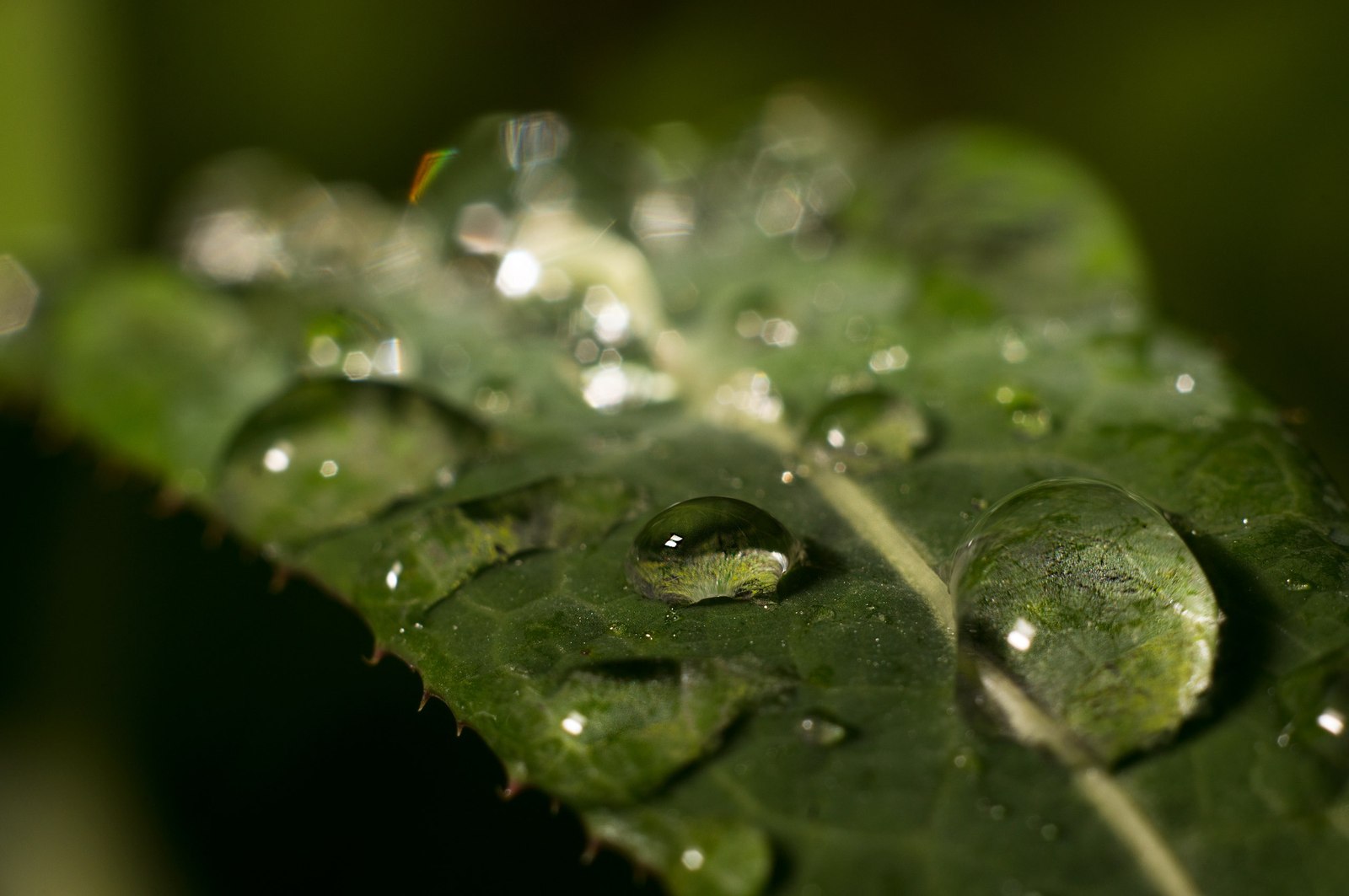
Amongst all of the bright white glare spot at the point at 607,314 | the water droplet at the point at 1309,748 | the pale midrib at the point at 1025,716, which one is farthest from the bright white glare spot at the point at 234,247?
the water droplet at the point at 1309,748

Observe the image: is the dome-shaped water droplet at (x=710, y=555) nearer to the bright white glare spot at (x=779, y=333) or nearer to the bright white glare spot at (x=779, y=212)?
the bright white glare spot at (x=779, y=333)

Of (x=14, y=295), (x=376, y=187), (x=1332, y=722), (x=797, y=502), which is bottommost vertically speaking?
(x=376, y=187)

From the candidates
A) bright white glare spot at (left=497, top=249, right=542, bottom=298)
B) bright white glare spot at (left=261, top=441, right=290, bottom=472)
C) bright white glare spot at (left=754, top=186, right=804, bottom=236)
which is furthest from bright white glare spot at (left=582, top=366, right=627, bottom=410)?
bright white glare spot at (left=754, top=186, right=804, bottom=236)

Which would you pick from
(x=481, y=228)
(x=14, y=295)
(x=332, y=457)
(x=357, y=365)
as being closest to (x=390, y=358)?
(x=357, y=365)

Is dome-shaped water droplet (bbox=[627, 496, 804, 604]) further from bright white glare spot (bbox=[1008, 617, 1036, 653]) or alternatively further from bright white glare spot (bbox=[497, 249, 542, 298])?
bright white glare spot (bbox=[497, 249, 542, 298])

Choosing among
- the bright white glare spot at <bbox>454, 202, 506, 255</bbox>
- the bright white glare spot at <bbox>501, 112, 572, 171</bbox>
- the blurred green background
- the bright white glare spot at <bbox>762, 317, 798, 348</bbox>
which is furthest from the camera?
the bright white glare spot at <bbox>501, 112, 572, 171</bbox>

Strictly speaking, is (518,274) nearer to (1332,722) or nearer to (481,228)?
(481,228)
